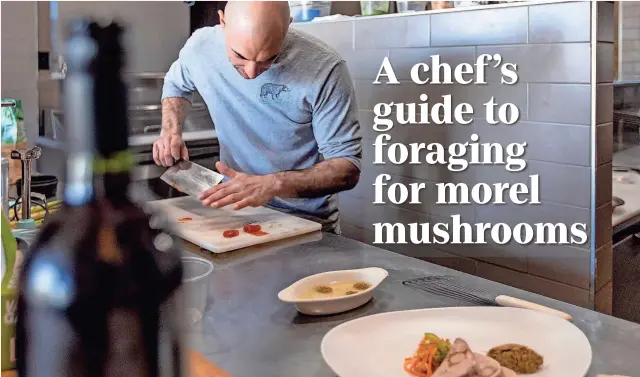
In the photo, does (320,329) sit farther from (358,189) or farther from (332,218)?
(358,189)

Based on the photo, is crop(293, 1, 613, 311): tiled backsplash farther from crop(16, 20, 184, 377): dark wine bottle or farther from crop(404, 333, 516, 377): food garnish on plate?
crop(16, 20, 184, 377): dark wine bottle

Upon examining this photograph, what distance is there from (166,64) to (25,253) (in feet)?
3.41

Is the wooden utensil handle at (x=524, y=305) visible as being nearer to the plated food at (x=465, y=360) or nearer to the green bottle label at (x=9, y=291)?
the plated food at (x=465, y=360)

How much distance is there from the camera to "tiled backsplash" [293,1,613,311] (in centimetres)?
108

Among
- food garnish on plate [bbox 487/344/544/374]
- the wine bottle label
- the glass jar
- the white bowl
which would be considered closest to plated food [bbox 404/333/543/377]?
food garnish on plate [bbox 487/344/544/374]

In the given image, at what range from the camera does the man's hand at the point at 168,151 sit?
1.05 m

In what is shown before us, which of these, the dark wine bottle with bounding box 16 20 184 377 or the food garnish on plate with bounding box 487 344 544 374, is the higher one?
the dark wine bottle with bounding box 16 20 184 377

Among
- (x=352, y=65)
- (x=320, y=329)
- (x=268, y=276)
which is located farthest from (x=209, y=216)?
(x=352, y=65)

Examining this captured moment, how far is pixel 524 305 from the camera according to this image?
0.60 metres

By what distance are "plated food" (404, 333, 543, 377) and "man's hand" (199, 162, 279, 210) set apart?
1.49 ft

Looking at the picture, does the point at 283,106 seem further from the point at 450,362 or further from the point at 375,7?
the point at 450,362

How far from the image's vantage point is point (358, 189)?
1518 millimetres

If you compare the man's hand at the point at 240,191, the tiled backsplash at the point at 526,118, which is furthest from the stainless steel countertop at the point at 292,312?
the tiled backsplash at the point at 526,118

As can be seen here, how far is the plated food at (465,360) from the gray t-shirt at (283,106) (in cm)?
56
